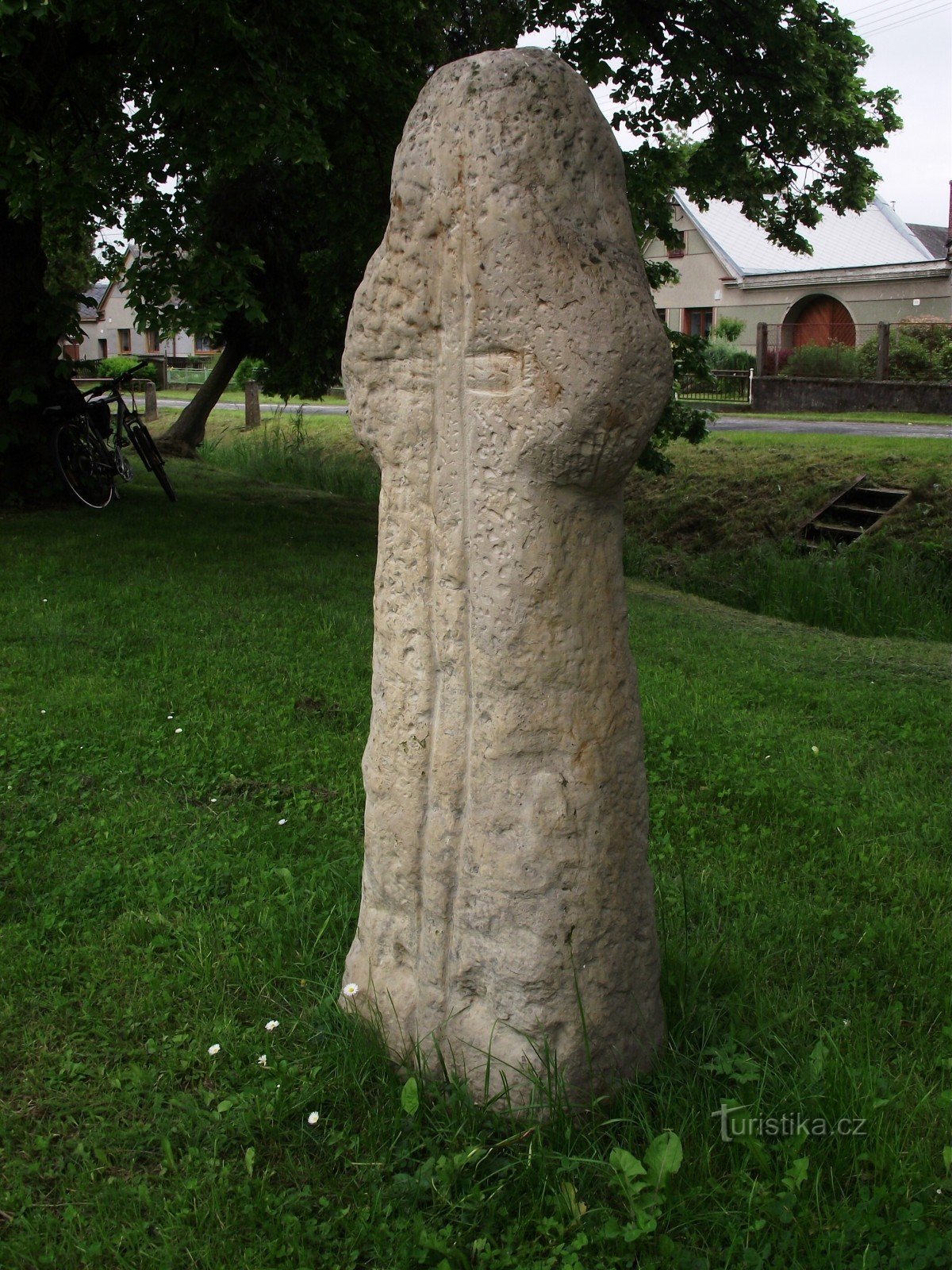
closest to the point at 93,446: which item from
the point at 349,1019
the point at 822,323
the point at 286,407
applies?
the point at 349,1019

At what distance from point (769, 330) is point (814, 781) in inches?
1151

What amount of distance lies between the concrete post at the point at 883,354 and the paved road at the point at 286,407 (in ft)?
40.5

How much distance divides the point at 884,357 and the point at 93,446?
59.5ft

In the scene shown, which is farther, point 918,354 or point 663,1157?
point 918,354

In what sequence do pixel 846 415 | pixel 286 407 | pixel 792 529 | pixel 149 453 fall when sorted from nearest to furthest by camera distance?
pixel 149 453 < pixel 792 529 < pixel 846 415 < pixel 286 407

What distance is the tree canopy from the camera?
823 cm

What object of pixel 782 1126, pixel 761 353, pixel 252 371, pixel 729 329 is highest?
pixel 729 329

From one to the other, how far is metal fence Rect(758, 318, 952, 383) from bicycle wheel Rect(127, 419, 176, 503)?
54.8 ft

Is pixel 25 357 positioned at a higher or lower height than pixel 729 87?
lower

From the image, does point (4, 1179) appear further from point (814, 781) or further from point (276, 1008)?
point (814, 781)

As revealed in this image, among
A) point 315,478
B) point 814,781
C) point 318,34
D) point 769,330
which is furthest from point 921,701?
point 769,330

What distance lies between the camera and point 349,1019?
10.6ft

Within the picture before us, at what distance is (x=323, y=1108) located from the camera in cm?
301

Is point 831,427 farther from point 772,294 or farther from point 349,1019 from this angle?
point 349,1019
